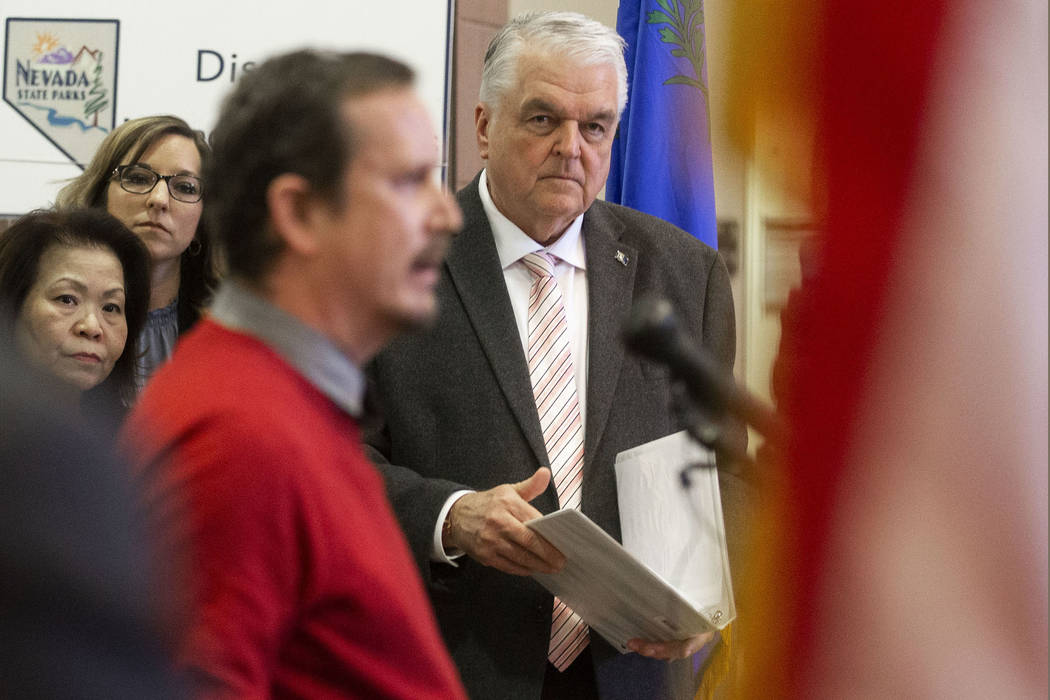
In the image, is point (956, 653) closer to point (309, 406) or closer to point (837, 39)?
point (837, 39)

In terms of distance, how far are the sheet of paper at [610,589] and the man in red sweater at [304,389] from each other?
26.9 inches

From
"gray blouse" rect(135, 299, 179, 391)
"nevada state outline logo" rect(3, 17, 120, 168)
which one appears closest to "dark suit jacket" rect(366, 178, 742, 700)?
"gray blouse" rect(135, 299, 179, 391)

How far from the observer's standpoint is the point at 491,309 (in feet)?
6.15

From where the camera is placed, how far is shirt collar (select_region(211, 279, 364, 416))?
74cm

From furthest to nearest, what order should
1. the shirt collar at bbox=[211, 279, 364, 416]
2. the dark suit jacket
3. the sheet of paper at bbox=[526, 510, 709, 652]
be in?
the dark suit jacket
the sheet of paper at bbox=[526, 510, 709, 652]
the shirt collar at bbox=[211, 279, 364, 416]

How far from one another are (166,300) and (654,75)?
4.07ft

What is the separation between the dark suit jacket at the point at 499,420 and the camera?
5.67ft

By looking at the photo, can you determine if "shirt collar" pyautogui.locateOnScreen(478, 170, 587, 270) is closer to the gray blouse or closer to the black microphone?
the gray blouse

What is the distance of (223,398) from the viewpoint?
688mm

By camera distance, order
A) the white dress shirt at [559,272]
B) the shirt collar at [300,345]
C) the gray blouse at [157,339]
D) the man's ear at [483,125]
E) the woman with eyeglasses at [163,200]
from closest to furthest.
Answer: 1. the shirt collar at [300,345]
2. the white dress shirt at [559,272]
3. the man's ear at [483,125]
4. the gray blouse at [157,339]
5. the woman with eyeglasses at [163,200]

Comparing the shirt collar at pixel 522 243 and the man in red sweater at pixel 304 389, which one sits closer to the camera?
the man in red sweater at pixel 304 389

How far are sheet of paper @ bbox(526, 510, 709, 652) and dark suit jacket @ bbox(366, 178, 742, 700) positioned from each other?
0.11 m

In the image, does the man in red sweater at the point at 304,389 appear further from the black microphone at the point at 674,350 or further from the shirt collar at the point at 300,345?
the black microphone at the point at 674,350

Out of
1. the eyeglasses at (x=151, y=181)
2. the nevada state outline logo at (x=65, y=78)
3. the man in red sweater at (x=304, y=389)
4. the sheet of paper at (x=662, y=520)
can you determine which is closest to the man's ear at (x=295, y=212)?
the man in red sweater at (x=304, y=389)
